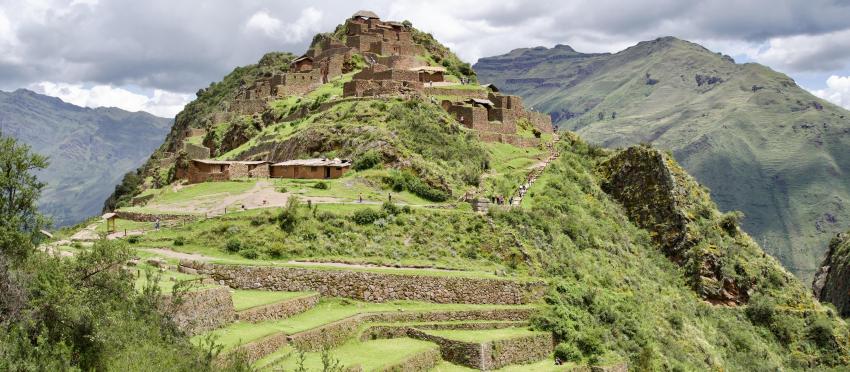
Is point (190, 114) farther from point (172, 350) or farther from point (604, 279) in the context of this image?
point (172, 350)

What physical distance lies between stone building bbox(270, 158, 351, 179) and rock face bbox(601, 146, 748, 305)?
84.1 feet

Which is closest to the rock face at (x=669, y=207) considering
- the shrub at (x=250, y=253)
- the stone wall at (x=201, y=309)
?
the shrub at (x=250, y=253)

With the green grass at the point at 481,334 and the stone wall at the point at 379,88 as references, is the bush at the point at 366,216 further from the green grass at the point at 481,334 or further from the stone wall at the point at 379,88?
the stone wall at the point at 379,88

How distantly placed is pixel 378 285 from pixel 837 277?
2849 inches

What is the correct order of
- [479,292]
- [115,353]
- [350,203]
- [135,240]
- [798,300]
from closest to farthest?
[115,353] < [479,292] < [135,240] < [350,203] < [798,300]

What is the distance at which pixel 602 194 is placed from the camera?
61.9 meters

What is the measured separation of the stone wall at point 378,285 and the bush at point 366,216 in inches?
256

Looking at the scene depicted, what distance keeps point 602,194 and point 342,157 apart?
22.7 metres

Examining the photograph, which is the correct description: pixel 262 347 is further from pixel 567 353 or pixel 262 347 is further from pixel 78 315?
pixel 567 353

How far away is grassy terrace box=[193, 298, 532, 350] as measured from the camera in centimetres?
2211

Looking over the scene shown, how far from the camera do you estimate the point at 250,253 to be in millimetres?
32125

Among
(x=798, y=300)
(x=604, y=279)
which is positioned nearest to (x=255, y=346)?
(x=604, y=279)

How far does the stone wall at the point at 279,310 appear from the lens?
24250 mm

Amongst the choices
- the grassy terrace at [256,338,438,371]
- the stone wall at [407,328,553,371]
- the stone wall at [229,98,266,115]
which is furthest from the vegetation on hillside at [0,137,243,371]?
the stone wall at [229,98,266,115]
